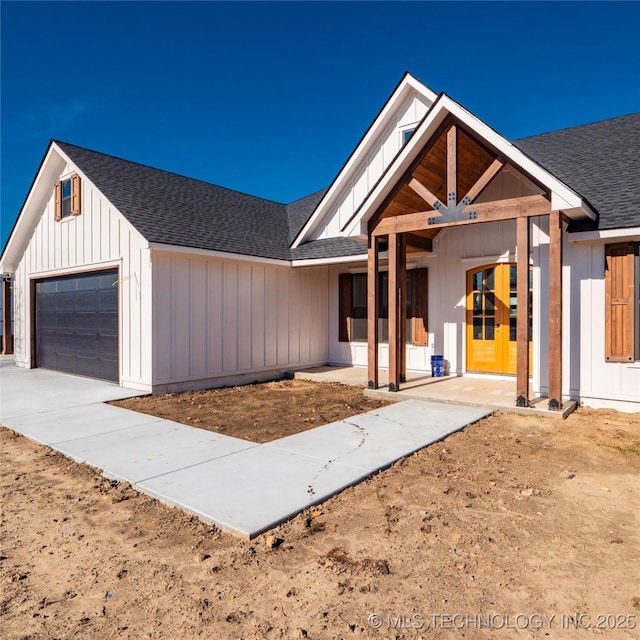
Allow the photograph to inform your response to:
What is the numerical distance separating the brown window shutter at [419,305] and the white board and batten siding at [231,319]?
284 cm

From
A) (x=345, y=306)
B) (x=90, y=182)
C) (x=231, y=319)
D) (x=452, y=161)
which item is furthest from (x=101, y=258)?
(x=452, y=161)

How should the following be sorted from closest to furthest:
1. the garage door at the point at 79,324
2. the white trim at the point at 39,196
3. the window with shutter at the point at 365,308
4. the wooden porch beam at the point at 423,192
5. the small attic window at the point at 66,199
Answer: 1. the wooden porch beam at the point at 423,192
2. the garage door at the point at 79,324
3. the white trim at the point at 39,196
4. the window with shutter at the point at 365,308
5. the small attic window at the point at 66,199

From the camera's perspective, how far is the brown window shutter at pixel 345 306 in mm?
11906

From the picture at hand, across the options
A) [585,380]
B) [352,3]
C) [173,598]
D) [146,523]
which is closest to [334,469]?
[146,523]

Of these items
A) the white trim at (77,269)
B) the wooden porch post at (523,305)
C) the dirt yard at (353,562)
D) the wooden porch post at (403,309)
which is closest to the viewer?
the dirt yard at (353,562)

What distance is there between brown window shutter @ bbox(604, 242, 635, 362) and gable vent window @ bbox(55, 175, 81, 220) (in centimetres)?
1106

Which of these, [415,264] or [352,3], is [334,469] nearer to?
[415,264]

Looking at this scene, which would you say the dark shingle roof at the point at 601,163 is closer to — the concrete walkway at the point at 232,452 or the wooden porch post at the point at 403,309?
the wooden porch post at the point at 403,309

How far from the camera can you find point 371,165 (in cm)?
1123

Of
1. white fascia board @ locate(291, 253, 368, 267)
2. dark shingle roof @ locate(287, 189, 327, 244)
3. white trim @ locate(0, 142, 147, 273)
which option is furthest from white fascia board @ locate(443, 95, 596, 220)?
dark shingle roof @ locate(287, 189, 327, 244)

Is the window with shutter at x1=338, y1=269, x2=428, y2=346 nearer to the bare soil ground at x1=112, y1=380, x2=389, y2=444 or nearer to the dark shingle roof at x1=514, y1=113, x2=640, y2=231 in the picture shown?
the bare soil ground at x1=112, y1=380, x2=389, y2=444

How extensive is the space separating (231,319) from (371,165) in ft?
17.7

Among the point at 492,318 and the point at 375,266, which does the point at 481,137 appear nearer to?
the point at 375,266

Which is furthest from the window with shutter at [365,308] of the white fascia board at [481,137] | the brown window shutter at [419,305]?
the white fascia board at [481,137]
